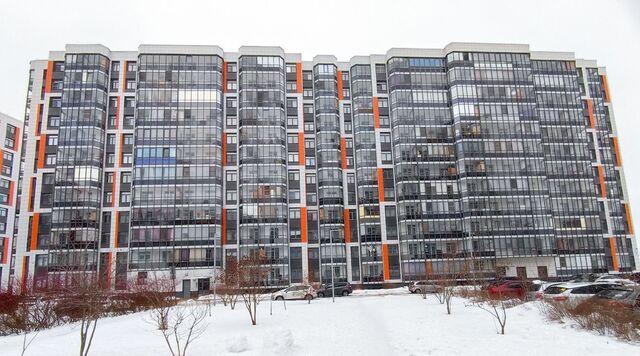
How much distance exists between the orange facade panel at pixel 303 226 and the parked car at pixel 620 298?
5006 cm

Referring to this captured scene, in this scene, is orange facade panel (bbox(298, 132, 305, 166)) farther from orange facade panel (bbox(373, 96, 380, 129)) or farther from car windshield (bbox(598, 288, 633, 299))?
car windshield (bbox(598, 288, 633, 299))

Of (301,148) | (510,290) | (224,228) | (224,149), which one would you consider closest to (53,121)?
(224,149)

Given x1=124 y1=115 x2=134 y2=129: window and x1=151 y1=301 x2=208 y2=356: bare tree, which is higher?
x1=124 y1=115 x2=134 y2=129: window

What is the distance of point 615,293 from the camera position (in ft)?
85.9

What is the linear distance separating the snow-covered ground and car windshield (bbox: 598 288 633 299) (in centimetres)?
398

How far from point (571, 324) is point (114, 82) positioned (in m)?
77.9

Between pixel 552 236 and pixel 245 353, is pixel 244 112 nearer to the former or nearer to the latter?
pixel 552 236

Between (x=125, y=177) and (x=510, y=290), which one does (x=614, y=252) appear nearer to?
(x=510, y=290)

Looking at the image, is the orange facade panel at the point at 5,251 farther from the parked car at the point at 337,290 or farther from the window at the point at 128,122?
the parked car at the point at 337,290

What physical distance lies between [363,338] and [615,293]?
55.2ft

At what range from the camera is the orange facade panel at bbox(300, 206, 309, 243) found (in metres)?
73.2

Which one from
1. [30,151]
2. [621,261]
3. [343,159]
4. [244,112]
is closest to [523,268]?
[621,261]

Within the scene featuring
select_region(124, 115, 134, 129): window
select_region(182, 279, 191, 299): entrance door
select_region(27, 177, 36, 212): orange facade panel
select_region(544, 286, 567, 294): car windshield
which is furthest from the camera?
select_region(124, 115, 134, 129): window

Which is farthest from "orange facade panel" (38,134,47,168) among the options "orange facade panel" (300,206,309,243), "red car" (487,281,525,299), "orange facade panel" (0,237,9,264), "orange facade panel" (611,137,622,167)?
"orange facade panel" (611,137,622,167)
